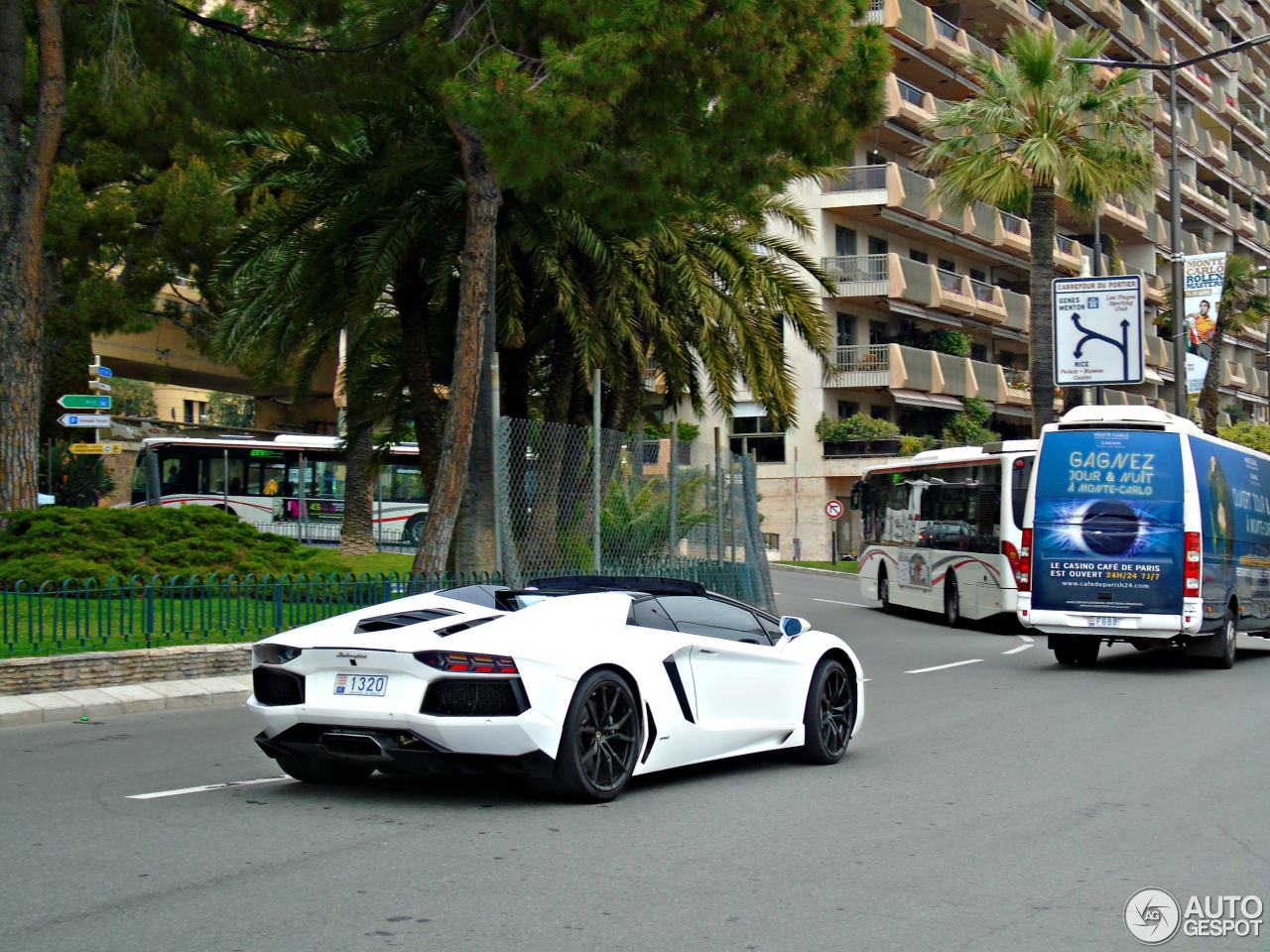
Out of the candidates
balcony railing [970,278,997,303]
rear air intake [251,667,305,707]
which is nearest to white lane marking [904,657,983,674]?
rear air intake [251,667,305,707]

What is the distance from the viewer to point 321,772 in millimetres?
7727

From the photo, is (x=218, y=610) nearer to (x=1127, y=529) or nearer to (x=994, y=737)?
(x=994, y=737)

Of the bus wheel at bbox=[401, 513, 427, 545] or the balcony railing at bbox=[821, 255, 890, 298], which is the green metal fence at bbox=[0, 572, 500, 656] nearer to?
the bus wheel at bbox=[401, 513, 427, 545]

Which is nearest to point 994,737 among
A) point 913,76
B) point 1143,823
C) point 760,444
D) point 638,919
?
point 1143,823

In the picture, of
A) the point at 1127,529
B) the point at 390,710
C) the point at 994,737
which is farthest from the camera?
the point at 1127,529

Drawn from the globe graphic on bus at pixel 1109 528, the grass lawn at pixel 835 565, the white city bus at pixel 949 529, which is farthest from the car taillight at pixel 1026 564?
the grass lawn at pixel 835 565

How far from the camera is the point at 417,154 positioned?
17797mm

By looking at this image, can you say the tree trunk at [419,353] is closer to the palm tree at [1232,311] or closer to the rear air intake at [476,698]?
the rear air intake at [476,698]

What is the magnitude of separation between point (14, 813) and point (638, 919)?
3.89 metres

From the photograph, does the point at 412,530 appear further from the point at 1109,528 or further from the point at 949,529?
the point at 1109,528

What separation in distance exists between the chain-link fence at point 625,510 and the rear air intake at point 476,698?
7.78 metres

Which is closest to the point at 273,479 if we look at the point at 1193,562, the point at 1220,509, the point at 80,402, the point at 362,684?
the point at 80,402

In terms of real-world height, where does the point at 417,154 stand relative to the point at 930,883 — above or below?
above

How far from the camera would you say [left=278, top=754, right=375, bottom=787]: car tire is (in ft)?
24.8
